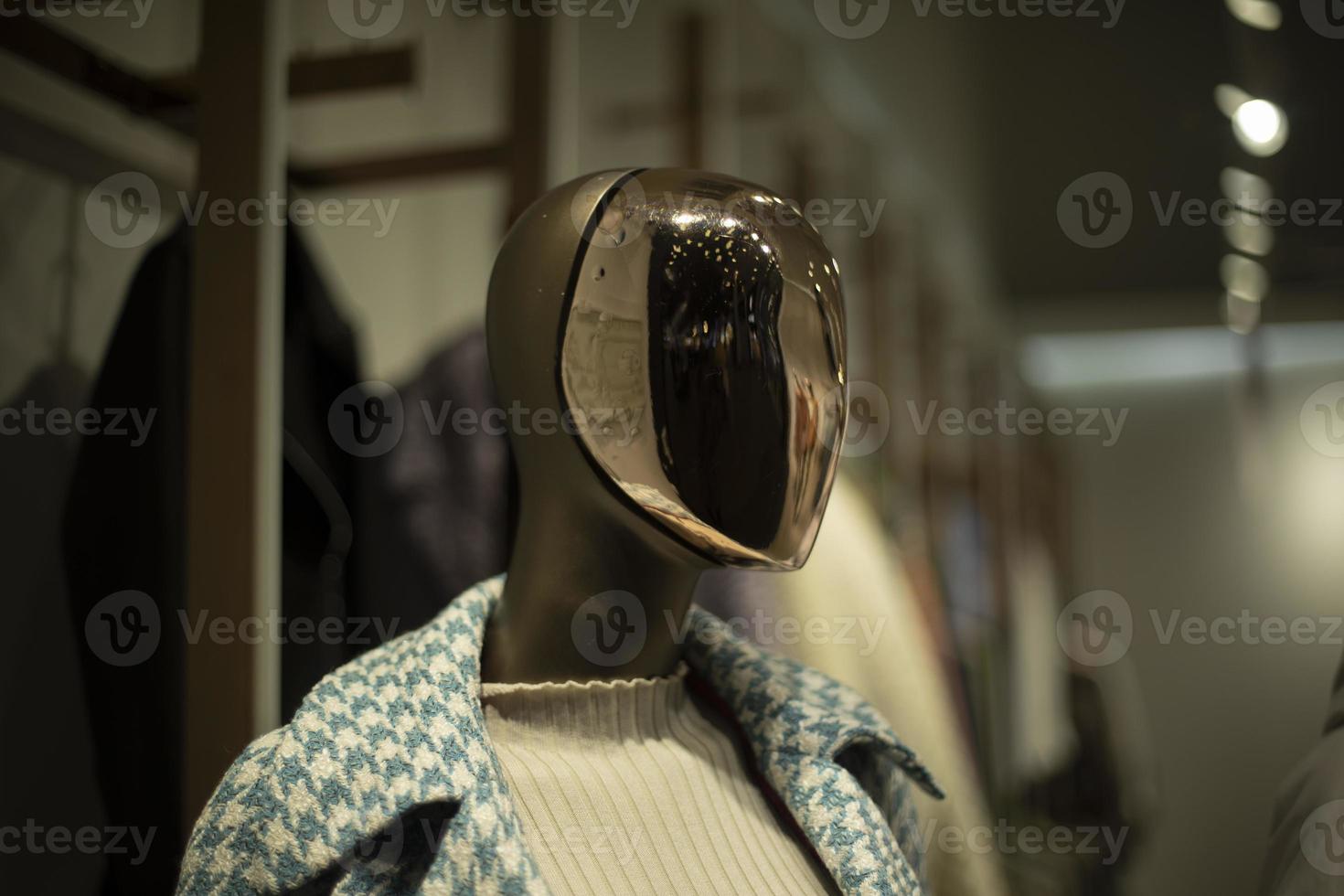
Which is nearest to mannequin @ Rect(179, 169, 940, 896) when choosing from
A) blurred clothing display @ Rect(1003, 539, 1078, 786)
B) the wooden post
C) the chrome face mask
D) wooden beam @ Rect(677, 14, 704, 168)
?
the chrome face mask

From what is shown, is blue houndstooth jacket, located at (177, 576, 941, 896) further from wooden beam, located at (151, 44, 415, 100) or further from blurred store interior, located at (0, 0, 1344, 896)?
wooden beam, located at (151, 44, 415, 100)

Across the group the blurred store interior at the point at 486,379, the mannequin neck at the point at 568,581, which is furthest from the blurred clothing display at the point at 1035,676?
the mannequin neck at the point at 568,581

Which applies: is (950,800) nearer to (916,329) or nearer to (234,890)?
(234,890)

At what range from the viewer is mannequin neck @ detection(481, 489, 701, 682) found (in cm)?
79

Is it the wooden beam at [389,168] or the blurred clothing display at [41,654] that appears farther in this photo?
the wooden beam at [389,168]

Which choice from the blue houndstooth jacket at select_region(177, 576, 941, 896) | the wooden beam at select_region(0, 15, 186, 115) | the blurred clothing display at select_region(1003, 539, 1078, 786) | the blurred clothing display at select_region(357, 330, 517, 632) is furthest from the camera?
the blurred clothing display at select_region(1003, 539, 1078, 786)

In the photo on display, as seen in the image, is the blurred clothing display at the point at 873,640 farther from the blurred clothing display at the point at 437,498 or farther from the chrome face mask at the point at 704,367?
Answer: the chrome face mask at the point at 704,367

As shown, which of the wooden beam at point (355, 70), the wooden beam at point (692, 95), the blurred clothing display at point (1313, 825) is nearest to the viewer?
the blurred clothing display at point (1313, 825)

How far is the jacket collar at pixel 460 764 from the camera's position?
2.15 ft

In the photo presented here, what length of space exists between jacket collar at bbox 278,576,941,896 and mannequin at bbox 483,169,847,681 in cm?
8

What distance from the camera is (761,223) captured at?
0.77 meters

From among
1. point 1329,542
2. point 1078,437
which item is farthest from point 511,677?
point 1078,437

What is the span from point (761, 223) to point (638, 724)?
39 centimetres

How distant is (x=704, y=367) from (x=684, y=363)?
0.01 metres
